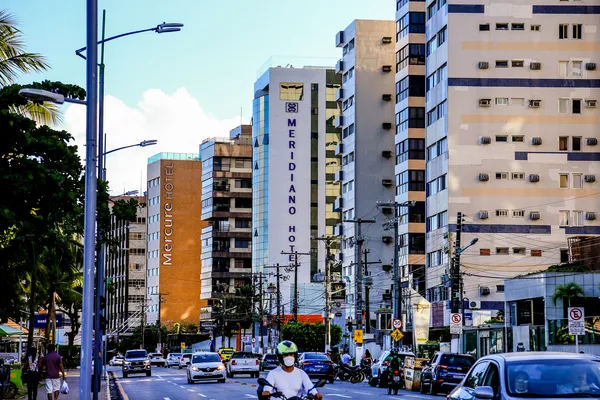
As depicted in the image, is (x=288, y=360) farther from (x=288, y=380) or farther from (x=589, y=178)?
(x=589, y=178)

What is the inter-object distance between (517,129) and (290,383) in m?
75.6

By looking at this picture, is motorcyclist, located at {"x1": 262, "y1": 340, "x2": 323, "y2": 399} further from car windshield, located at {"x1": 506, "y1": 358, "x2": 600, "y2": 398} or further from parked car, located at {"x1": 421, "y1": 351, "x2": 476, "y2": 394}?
parked car, located at {"x1": 421, "y1": 351, "x2": 476, "y2": 394}

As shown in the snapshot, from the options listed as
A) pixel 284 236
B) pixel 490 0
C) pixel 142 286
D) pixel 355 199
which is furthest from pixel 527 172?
pixel 142 286

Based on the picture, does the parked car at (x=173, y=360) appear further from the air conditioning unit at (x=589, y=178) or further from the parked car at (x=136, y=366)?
the air conditioning unit at (x=589, y=178)

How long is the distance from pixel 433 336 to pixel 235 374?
24143 mm

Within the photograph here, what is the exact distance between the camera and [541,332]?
56.2 metres

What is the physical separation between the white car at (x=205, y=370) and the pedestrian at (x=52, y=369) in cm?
2519

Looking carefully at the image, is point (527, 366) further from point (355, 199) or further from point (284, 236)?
point (284, 236)

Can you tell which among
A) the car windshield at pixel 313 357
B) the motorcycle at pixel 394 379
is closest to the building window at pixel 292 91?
the car windshield at pixel 313 357

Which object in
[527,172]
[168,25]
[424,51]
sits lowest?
[168,25]

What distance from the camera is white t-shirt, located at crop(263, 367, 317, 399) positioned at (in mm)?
14703

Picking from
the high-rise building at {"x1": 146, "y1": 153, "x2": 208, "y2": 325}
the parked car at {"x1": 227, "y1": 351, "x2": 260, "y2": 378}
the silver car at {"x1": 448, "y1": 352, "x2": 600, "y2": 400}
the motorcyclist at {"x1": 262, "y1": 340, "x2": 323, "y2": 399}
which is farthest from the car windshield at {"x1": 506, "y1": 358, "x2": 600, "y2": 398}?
the high-rise building at {"x1": 146, "y1": 153, "x2": 208, "y2": 325}

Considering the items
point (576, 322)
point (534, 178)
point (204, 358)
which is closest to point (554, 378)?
point (576, 322)

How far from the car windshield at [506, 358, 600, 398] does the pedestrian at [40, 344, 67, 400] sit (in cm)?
1763
